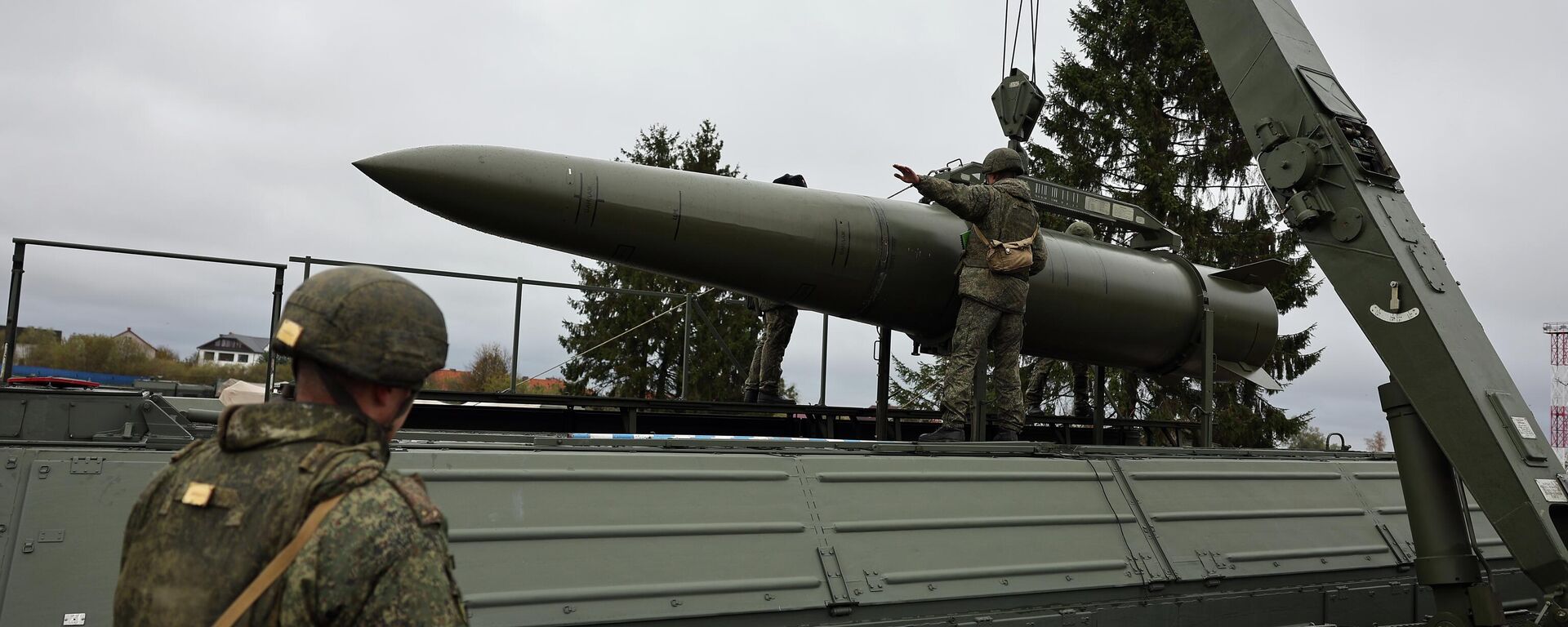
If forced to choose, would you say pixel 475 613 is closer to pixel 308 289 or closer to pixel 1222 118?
pixel 308 289

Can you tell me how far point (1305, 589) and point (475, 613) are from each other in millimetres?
4219

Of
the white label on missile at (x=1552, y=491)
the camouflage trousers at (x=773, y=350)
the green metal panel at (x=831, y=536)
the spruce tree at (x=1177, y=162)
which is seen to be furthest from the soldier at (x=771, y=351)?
the spruce tree at (x=1177, y=162)

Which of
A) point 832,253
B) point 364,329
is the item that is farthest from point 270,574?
point 832,253

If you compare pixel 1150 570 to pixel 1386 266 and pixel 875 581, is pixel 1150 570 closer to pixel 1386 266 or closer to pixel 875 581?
pixel 875 581

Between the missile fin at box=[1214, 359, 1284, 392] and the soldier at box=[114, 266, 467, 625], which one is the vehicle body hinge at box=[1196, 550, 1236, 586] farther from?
the soldier at box=[114, 266, 467, 625]

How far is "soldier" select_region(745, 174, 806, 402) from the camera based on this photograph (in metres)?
7.62

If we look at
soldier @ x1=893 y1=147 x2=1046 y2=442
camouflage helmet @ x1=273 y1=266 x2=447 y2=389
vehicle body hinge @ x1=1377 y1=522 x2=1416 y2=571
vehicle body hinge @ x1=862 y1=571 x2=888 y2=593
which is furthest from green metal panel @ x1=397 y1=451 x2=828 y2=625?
vehicle body hinge @ x1=1377 y1=522 x2=1416 y2=571

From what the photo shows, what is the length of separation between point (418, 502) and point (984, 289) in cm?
465

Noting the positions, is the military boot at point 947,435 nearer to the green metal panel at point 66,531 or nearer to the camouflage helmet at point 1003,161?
the camouflage helmet at point 1003,161

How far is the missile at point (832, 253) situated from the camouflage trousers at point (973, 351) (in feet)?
0.97

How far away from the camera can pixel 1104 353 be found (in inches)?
281

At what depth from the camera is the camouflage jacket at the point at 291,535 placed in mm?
1514

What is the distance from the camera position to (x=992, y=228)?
19.7 feet

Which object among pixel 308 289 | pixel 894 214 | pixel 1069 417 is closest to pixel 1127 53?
pixel 1069 417
